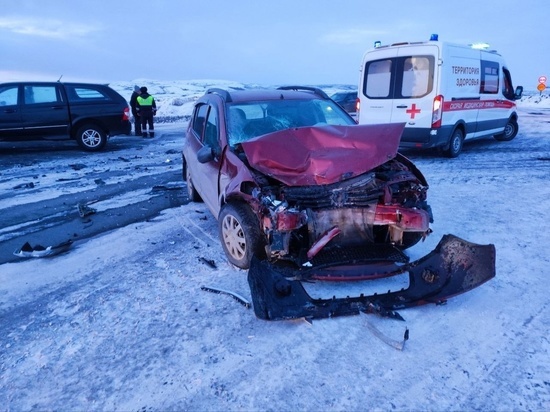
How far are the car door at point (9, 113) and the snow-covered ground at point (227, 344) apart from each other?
24.2ft

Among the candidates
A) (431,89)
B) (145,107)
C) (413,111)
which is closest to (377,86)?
(413,111)

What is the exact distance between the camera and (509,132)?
11.9m

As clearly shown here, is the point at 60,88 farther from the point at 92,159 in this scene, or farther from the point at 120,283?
the point at 120,283

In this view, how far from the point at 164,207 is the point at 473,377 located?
4783mm

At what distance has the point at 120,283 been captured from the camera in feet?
12.0

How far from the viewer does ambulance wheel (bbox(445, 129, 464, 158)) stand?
925 cm

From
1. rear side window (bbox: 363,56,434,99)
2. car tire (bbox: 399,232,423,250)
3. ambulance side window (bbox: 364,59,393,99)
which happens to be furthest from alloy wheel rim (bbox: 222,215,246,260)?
ambulance side window (bbox: 364,59,393,99)

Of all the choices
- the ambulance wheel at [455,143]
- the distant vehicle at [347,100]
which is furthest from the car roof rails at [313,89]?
the distant vehicle at [347,100]

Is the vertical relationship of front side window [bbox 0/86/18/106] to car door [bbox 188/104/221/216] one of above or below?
above

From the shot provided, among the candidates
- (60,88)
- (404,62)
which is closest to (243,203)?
(404,62)

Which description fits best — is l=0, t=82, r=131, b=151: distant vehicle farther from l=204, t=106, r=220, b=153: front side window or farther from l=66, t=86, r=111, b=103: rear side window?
l=204, t=106, r=220, b=153: front side window

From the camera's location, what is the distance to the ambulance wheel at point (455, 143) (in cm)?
925

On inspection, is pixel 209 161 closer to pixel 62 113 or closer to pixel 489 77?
pixel 62 113

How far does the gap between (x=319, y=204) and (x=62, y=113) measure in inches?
378
